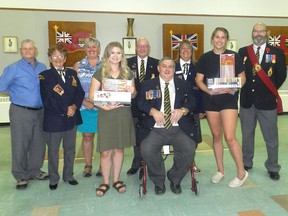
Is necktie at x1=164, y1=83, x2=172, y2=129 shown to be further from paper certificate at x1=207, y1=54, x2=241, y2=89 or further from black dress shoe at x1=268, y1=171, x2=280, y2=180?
black dress shoe at x1=268, y1=171, x2=280, y2=180

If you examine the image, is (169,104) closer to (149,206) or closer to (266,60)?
(149,206)

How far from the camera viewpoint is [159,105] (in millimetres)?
2906

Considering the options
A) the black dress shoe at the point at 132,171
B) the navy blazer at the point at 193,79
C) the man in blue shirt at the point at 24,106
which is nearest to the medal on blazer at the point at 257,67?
the navy blazer at the point at 193,79

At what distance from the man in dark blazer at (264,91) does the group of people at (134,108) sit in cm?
1

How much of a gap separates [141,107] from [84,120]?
2.63 ft

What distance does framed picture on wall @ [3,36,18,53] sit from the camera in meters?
6.57

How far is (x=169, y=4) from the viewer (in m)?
7.02

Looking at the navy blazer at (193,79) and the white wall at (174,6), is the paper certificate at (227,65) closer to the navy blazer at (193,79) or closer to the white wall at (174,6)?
the navy blazer at (193,79)

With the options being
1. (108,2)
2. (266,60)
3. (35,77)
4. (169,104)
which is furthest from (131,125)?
(108,2)

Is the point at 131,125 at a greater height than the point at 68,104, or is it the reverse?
the point at 68,104

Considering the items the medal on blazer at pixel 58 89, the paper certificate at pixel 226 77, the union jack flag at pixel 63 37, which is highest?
the union jack flag at pixel 63 37

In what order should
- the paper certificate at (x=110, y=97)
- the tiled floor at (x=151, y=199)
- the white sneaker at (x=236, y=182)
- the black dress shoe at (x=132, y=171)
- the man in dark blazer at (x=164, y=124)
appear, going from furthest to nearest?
the black dress shoe at (x=132, y=171), the white sneaker at (x=236, y=182), the man in dark blazer at (x=164, y=124), the paper certificate at (x=110, y=97), the tiled floor at (x=151, y=199)

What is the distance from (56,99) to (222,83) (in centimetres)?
168

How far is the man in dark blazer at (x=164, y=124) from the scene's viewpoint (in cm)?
287
